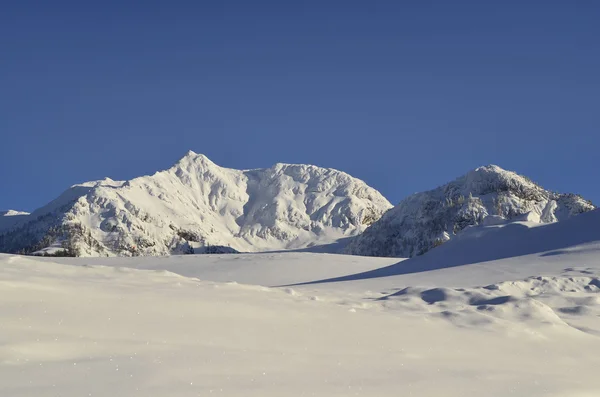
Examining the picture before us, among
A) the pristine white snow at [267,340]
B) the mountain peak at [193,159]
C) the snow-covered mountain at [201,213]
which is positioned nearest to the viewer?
the pristine white snow at [267,340]

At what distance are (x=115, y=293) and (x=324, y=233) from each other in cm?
10952

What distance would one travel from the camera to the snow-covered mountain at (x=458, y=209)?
60719 millimetres

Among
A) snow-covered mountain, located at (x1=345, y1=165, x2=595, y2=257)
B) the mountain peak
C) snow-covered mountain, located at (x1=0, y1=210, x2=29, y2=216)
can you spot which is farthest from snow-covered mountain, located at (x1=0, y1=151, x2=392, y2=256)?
snow-covered mountain, located at (x1=345, y1=165, x2=595, y2=257)

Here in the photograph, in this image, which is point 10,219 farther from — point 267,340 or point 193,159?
point 267,340

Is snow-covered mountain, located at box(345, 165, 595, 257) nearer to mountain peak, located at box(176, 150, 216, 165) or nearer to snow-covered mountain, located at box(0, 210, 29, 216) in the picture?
mountain peak, located at box(176, 150, 216, 165)

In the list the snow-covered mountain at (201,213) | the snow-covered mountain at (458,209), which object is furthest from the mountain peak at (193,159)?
the snow-covered mountain at (458,209)

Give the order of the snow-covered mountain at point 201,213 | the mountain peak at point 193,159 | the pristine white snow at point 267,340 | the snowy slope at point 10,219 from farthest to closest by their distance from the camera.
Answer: the mountain peak at point 193,159
the snowy slope at point 10,219
the snow-covered mountain at point 201,213
the pristine white snow at point 267,340

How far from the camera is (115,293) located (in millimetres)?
7023

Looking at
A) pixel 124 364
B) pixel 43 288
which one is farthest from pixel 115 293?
pixel 124 364

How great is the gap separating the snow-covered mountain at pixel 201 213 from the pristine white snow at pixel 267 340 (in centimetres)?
8687

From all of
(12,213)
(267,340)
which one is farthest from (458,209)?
(12,213)

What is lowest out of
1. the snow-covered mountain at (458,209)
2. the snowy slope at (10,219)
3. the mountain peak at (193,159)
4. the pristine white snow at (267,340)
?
the pristine white snow at (267,340)

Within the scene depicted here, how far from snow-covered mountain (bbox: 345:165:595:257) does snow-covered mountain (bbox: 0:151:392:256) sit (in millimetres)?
40849

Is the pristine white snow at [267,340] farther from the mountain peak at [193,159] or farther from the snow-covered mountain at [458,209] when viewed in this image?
the mountain peak at [193,159]
